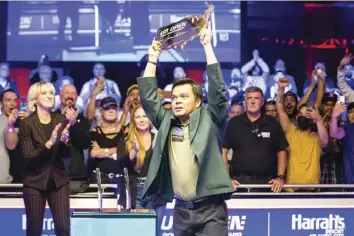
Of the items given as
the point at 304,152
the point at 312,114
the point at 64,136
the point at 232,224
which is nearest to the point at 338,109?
the point at 312,114

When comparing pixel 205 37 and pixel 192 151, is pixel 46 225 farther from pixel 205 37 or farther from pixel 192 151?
pixel 205 37

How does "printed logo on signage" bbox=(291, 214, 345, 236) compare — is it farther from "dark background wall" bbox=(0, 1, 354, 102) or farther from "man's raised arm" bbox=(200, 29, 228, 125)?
"man's raised arm" bbox=(200, 29, 228, 125)

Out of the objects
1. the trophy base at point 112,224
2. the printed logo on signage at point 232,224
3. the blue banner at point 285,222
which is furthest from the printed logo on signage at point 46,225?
the trophy base at point 112,224

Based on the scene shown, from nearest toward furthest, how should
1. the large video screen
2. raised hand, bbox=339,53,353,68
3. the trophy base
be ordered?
the trophy base
raised hand, bbox=339,53,353,68
the large video screen

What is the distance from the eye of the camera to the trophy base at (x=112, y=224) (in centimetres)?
632

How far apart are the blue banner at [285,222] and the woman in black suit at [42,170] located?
4.68ft

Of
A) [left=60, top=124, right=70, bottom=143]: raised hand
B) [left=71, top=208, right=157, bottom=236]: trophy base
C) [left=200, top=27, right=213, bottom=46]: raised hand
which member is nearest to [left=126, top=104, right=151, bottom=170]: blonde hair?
[left=60, top=124, right=70, bottom=143]: raised hand

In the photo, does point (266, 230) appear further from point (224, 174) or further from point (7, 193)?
point (224, 174)

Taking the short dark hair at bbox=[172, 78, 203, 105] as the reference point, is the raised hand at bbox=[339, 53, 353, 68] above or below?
above

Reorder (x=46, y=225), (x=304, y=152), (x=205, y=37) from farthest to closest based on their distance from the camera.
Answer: (x=304, y=152), (x=46, y=225), (x=205, y=37)

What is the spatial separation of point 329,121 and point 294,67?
2.03 metres

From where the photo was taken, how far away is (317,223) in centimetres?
1027

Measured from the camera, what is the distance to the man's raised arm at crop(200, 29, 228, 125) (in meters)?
6.59

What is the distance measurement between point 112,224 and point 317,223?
4492 millimetres
